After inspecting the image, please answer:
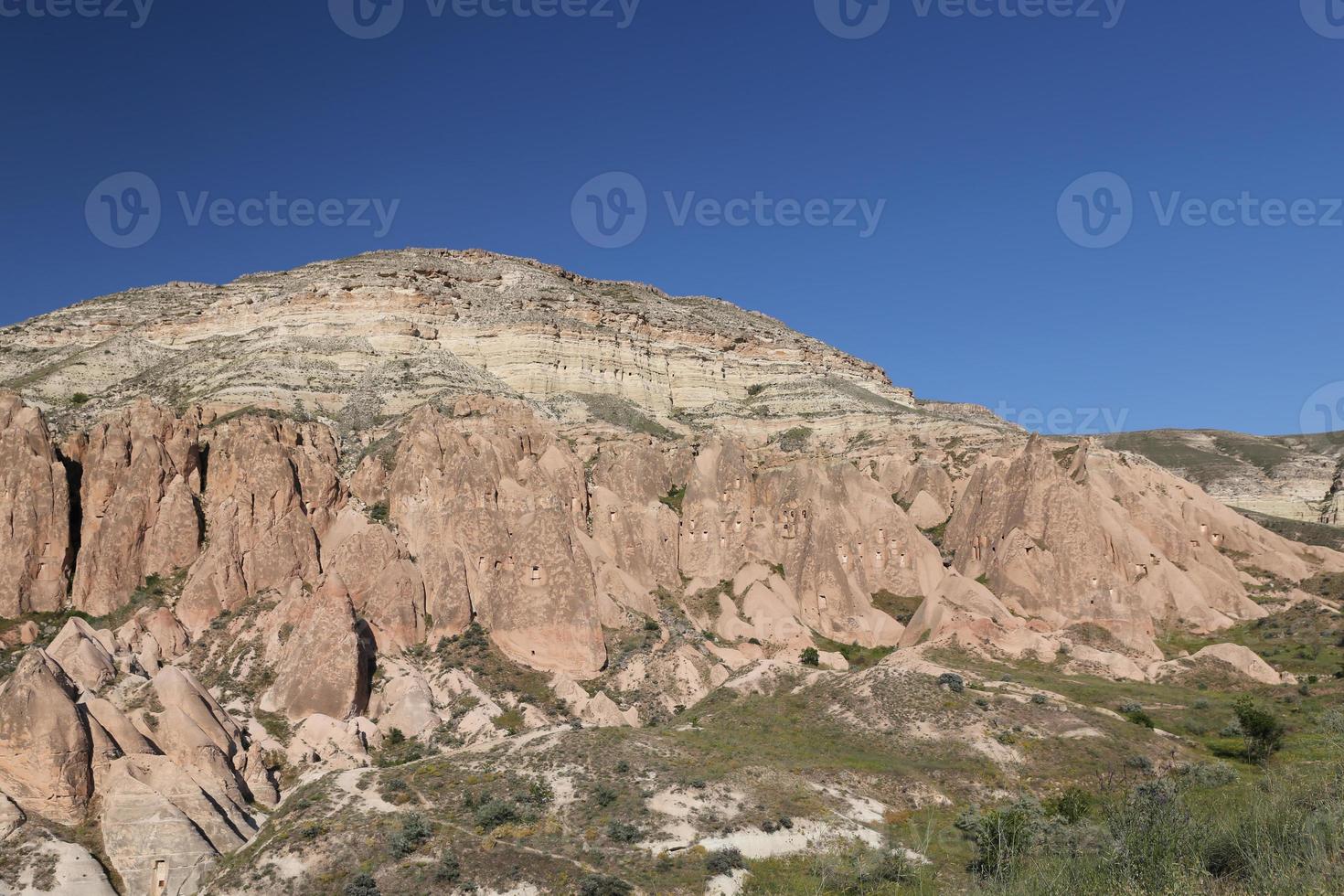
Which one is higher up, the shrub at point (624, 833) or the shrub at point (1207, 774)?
the shrub at point (1207, 774)

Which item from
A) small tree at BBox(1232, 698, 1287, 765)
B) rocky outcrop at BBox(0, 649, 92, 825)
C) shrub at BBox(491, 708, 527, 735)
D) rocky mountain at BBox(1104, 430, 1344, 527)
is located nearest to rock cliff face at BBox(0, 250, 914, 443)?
shrub at BBox(491, 708, 527, 735)

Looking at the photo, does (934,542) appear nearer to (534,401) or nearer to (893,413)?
(893,413)

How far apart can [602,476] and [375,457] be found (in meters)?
16.9

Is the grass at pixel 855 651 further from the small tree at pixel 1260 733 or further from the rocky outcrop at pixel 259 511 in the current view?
the rocky outcrop at pixel 259 511

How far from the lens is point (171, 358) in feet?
312

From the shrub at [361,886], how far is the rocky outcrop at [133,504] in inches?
1363

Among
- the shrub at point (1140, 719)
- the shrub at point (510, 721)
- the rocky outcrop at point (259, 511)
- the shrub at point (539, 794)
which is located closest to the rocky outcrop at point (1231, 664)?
the shrub at point (1140, 719)

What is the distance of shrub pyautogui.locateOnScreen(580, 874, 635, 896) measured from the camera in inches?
1182

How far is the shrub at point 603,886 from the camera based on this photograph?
30031 millimetres

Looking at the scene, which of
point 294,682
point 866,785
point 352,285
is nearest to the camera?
point 866,785

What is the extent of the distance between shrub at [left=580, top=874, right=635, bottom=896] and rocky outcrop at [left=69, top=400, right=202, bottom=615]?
40.2 m

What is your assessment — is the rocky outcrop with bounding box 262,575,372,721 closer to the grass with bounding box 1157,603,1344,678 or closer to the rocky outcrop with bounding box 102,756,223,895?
the rocky outcrop with bounding box 102,756,223,895

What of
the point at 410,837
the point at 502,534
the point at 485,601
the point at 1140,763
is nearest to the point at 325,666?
the point at 485,601

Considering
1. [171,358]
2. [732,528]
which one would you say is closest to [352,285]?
[171,358]
